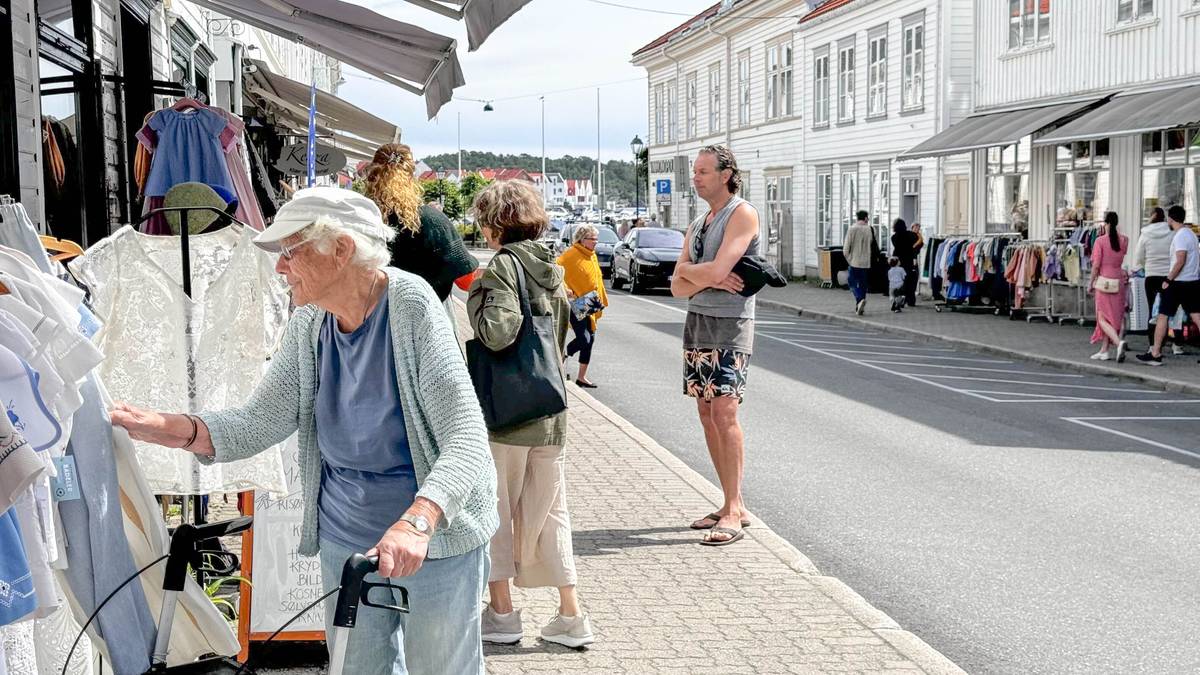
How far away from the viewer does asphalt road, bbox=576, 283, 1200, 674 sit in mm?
6121

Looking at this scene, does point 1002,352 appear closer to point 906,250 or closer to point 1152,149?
point 1152,149

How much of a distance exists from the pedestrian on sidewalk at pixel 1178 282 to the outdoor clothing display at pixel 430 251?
1236 centimetres

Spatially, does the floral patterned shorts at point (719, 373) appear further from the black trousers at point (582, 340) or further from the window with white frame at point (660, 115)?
the window with white frame at point (660, 115)

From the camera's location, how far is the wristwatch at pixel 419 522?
297cm

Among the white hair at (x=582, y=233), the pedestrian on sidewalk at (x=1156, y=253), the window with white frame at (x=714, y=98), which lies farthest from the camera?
the window with white frame at (x=714, y=98)

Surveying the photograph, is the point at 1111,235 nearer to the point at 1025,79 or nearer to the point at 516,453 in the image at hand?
the point at 1025,79

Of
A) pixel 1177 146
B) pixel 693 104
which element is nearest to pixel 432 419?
pixel 1177 146

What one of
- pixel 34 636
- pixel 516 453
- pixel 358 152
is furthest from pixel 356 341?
pixel 358 152

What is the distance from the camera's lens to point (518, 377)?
535 centimetres

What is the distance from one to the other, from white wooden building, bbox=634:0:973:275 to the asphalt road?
12722mm

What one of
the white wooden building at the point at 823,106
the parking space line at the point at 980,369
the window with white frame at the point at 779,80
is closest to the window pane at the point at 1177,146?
the parking space line at the point at 980,369

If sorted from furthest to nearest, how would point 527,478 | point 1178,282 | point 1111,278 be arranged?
point 1111,278 < point 1178,282 < point 527,478

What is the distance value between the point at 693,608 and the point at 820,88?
31666 millimetres

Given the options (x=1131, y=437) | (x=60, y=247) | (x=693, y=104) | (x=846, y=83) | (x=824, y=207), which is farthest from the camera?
(x=693, y=104)
